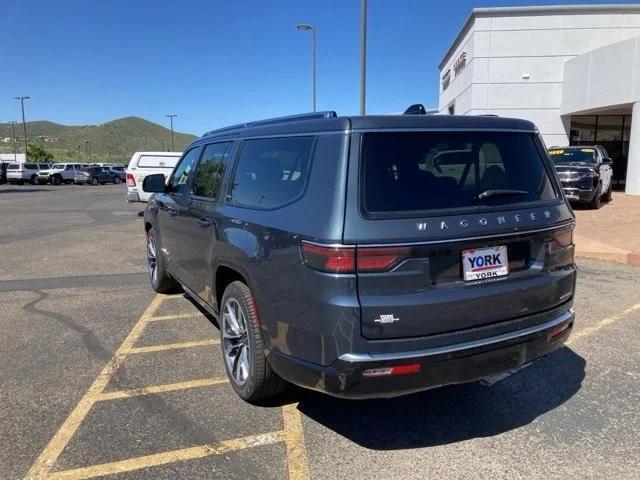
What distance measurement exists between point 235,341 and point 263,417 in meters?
0.59

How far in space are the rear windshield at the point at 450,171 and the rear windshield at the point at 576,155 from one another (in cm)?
1390

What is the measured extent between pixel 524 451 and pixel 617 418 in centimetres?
82

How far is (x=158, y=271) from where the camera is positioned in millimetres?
6254

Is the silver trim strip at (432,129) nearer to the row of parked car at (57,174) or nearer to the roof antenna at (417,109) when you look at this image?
the roof antenna at (417,109)

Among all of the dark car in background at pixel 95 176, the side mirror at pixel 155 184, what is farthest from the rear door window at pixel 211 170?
the dark car in background at pixel 95 176

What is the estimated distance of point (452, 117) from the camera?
10.4 feet

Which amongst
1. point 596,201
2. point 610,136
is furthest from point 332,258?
point 610,136

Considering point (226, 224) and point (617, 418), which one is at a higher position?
point (226, 224)

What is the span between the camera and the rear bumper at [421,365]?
2.69 m

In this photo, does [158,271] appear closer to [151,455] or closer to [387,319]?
[151,455]

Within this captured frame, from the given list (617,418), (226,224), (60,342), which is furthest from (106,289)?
(617,418)

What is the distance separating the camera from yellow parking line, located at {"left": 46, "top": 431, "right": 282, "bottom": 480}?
113 inches

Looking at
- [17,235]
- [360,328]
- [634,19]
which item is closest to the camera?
[360,328]

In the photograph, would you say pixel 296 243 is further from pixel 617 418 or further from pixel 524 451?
pixel 617 418
